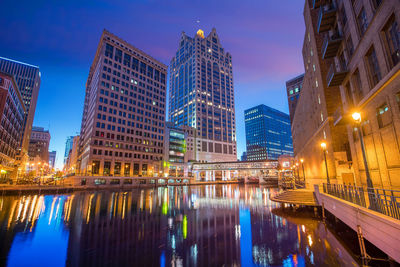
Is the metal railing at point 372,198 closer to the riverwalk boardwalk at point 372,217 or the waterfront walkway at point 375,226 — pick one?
the riverwalk boardwalk at point 372,217

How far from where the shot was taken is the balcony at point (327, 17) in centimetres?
2297

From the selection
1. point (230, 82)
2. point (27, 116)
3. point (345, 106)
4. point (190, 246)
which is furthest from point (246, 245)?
point (230, 82)

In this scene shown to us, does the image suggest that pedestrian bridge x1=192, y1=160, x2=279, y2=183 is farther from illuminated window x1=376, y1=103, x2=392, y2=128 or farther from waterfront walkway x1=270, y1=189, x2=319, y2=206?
illuminated window x1=376, y1=103, x2=392, y2=128

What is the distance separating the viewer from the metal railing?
25.3 feet

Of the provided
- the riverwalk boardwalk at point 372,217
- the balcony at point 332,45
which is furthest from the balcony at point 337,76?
the riverwalk boardwalk at point 372,217

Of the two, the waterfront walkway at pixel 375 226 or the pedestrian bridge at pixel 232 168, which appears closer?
the waterfront walkway at pixel 375 226

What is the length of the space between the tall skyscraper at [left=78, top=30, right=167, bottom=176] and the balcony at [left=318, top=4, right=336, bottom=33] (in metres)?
75.9

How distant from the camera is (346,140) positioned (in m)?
24.1

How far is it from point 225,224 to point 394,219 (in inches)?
435

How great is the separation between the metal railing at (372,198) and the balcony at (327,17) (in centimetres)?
2031

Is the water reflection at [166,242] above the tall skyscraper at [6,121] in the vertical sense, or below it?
below

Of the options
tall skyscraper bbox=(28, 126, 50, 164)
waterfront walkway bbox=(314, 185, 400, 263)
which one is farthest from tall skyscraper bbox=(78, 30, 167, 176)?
tall skyscraper bbox=(28, 126, 50, 164)

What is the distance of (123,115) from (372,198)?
86.7m

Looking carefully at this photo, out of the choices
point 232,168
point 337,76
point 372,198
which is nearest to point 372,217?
point 372,198
